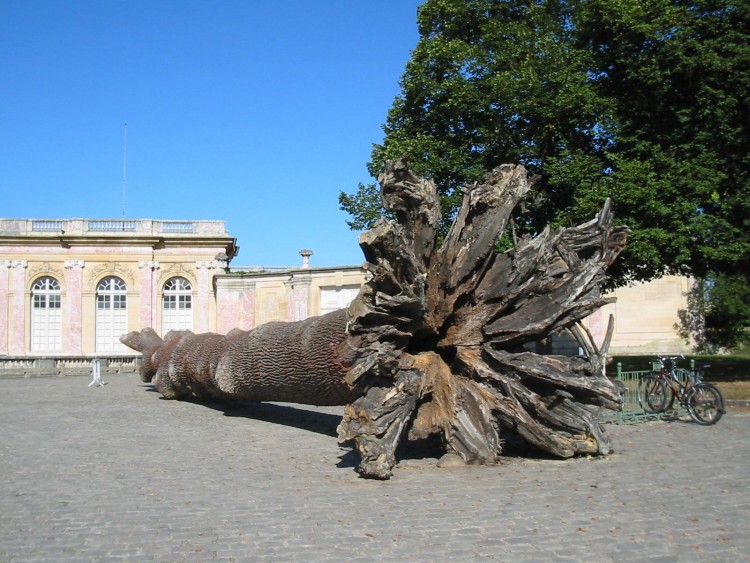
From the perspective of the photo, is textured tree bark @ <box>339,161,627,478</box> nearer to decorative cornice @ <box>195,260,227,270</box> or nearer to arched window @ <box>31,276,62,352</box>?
decorative cornice @ <box>195,260,227,270</box>

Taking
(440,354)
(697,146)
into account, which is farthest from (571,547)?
(697,146)

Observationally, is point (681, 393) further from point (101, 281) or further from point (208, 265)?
point (101, 281)

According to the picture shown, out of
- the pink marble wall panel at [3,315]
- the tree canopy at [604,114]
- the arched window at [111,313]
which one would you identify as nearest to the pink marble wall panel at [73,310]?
the arched window at [111,313]

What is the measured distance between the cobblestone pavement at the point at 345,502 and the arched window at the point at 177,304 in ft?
100

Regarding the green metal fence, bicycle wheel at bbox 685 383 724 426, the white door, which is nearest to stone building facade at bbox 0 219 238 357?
the white door

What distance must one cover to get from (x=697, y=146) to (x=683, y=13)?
10.1ft

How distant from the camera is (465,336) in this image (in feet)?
27.9

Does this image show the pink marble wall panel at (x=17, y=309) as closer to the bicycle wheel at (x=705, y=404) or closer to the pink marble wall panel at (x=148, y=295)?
the pink marble wall panel at (x=148, y=295)

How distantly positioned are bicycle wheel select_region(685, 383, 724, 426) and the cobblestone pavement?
2.27 feet

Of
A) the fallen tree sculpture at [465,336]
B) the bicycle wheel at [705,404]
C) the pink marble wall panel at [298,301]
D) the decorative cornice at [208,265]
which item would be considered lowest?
the bicycle wheel at [705,404]

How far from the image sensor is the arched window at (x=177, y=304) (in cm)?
4044

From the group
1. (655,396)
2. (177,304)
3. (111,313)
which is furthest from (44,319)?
(655,396)

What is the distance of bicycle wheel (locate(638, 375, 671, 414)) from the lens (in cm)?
1174

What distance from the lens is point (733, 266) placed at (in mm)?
16438
